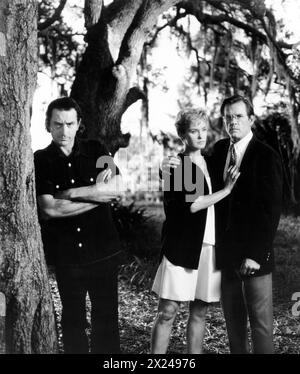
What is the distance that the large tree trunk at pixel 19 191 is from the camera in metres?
2.99

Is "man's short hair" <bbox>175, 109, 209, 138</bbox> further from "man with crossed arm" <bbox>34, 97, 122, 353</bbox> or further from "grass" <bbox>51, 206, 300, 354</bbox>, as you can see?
"grass" <bbox>51, 206, 300, 354</bbox>

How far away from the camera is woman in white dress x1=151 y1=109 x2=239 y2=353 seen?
9.98 feet

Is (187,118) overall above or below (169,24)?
below

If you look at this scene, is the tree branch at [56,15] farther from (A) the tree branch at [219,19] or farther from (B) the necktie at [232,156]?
(B) the necktie at [232,156]

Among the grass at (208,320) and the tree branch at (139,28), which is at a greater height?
the tree branch at (139,28)

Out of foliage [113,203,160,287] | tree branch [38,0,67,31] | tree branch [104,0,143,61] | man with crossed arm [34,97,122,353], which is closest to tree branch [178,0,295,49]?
tree branch [104,0,143,61]

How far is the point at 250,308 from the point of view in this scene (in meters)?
3.06

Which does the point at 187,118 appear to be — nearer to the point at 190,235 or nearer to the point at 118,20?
the point at 190,235

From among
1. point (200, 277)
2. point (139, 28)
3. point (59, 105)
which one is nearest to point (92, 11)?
point (139, 28)

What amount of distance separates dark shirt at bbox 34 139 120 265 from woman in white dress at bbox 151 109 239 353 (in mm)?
419

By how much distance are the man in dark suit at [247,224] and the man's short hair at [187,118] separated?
0.58ft

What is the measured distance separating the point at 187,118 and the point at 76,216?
0.89 meters

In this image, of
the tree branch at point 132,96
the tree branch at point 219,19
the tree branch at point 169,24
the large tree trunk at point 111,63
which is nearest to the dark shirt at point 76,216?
the large tree trunk at point 111,63
